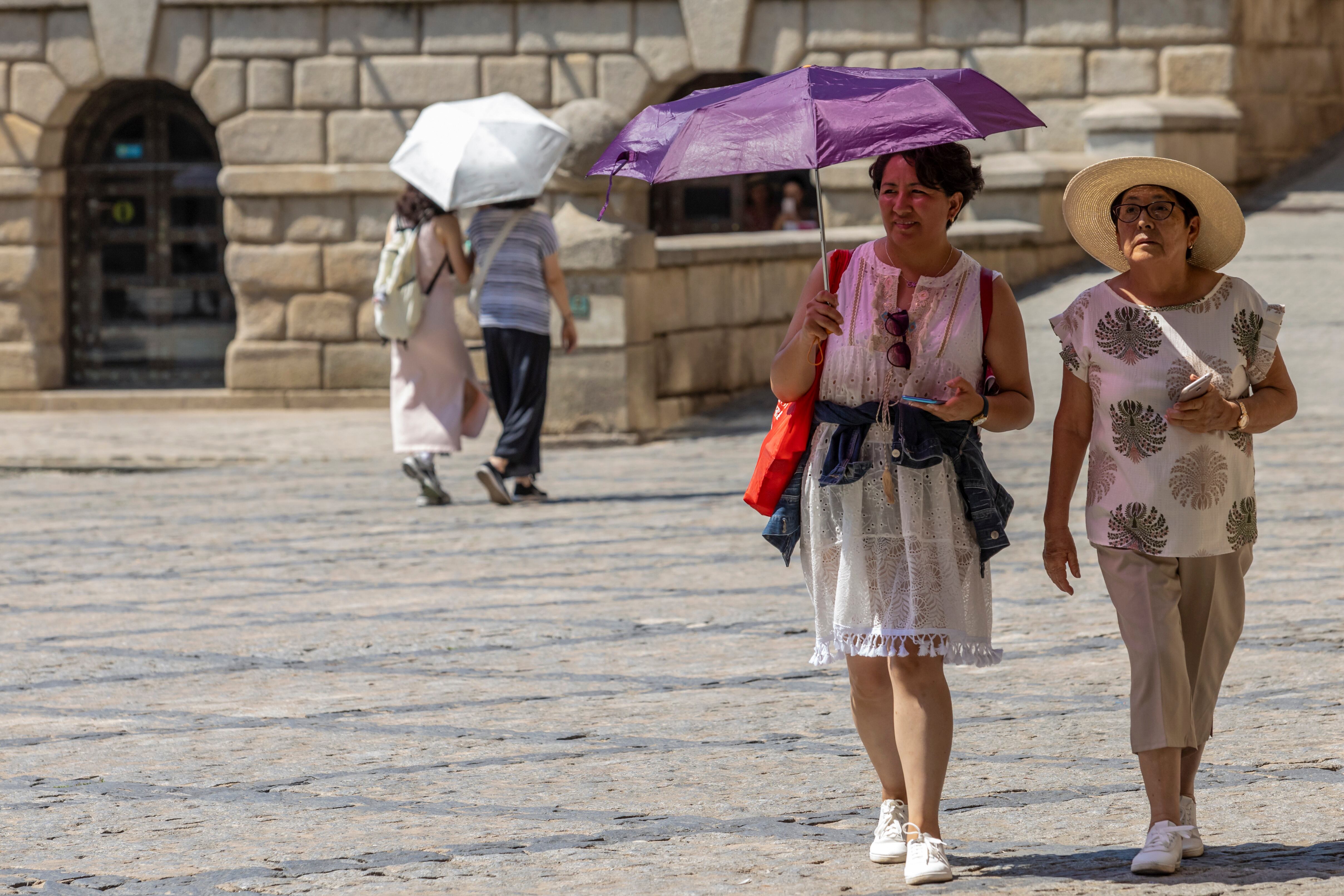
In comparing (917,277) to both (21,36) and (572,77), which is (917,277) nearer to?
(572,77)

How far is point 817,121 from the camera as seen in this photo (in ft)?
12.9

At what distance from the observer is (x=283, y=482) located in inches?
447

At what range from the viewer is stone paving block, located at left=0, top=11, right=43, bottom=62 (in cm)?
1873

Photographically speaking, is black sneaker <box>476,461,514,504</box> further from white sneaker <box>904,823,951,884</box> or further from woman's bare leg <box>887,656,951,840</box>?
white sneaker <box>904,823,951,884</box>

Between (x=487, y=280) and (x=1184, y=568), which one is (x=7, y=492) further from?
(x=1184, y=568)

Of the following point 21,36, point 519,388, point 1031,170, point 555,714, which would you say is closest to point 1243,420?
point 555,714

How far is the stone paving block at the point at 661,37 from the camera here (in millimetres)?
18469

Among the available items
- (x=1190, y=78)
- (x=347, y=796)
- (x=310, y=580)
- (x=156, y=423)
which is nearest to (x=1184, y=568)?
(x=347, y=796)

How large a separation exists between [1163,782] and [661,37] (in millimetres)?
15302

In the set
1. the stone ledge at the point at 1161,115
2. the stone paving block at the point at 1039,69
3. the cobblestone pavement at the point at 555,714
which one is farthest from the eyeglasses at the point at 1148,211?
the stone paving block at the point at 1039,69

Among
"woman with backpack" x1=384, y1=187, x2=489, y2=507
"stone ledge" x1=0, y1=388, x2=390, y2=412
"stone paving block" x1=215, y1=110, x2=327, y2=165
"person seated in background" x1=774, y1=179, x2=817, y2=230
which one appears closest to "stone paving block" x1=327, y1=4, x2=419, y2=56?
"stone paving block" x1=215, y1=110, x2=327, y2=165

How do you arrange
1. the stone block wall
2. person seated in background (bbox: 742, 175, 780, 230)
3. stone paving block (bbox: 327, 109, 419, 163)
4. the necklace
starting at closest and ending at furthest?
1. the necklace
2. the stone block wall
3. stone paving block (bbox: 327, 109, 419, 163)
4. person seated in background (bbox: 742, 175, 780, 230)

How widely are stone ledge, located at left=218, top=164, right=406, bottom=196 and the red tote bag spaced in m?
14.7

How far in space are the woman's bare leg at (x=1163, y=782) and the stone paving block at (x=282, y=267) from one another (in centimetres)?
1542
